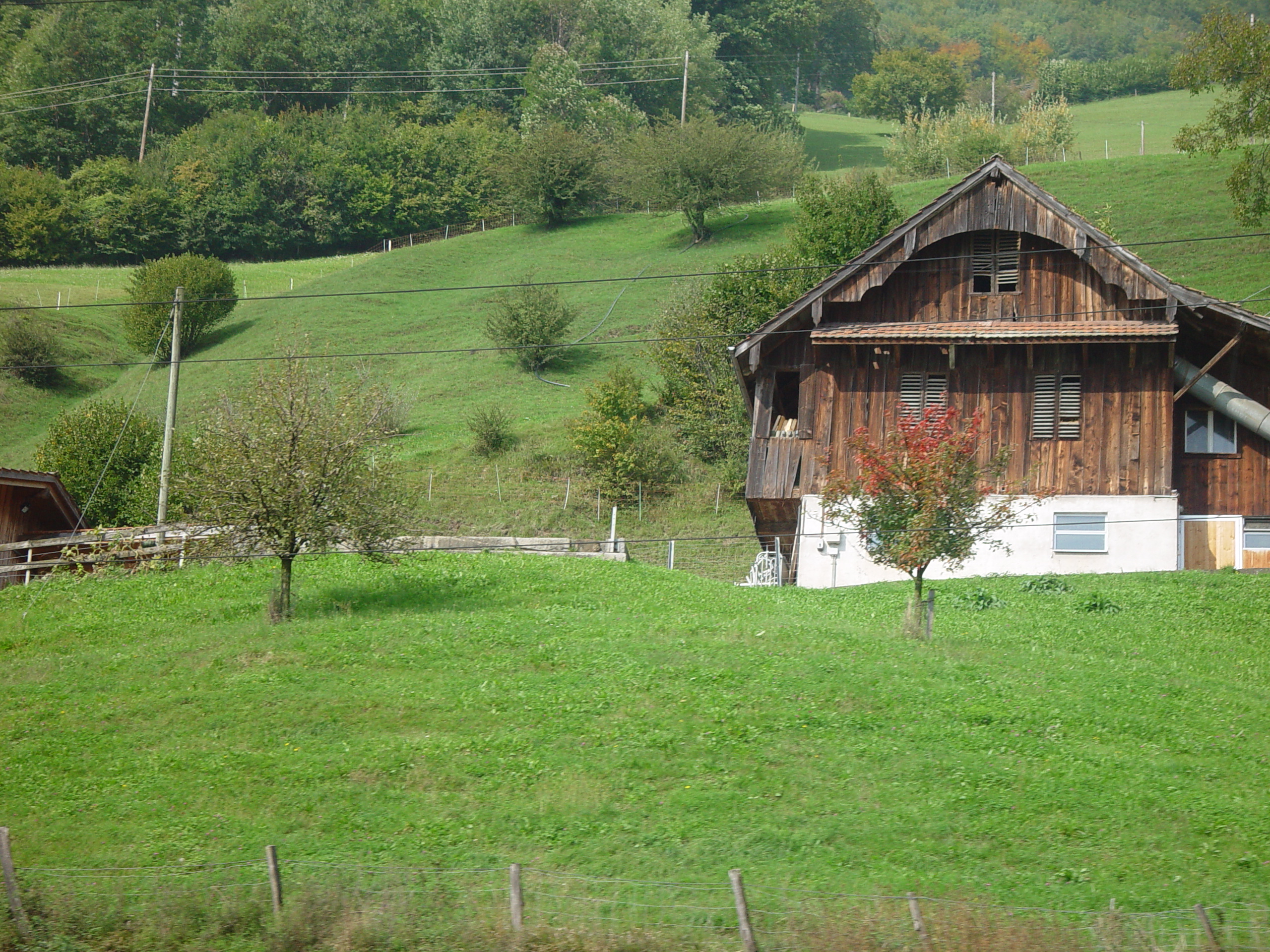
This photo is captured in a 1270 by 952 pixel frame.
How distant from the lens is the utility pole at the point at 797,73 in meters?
137

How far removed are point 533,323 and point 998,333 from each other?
1327 inches

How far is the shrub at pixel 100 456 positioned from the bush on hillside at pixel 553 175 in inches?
1783

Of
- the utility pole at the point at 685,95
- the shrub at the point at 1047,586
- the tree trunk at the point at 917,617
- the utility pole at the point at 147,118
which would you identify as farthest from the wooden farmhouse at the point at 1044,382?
the utility pole at the point at 147,118

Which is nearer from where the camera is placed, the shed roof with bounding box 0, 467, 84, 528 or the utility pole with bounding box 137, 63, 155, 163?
the shed roof with bounding box 0, 467, 84, 528

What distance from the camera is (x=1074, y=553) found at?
101 ft

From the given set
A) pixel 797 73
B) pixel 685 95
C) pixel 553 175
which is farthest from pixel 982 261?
pixel 797 73

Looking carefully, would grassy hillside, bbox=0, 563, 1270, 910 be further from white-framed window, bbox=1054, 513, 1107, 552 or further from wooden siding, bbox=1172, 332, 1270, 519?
wooden siding, bbox=1172, 332, 1270, 519

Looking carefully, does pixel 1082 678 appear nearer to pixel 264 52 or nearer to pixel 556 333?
pixel 556 333

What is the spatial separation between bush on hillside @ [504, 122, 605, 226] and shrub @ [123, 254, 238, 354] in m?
22.6

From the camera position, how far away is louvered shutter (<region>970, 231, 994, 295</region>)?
32.4 m

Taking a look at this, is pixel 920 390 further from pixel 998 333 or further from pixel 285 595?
pixel 285 595

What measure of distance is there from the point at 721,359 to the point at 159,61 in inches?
3458

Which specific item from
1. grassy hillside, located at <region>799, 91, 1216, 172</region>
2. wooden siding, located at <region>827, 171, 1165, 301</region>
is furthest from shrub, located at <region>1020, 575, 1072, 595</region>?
grassy hillside, located at <region>799, 91, 1216, 172</region>

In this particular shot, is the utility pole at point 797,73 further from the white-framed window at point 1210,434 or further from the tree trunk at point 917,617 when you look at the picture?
the tree trunk at point 917,617
